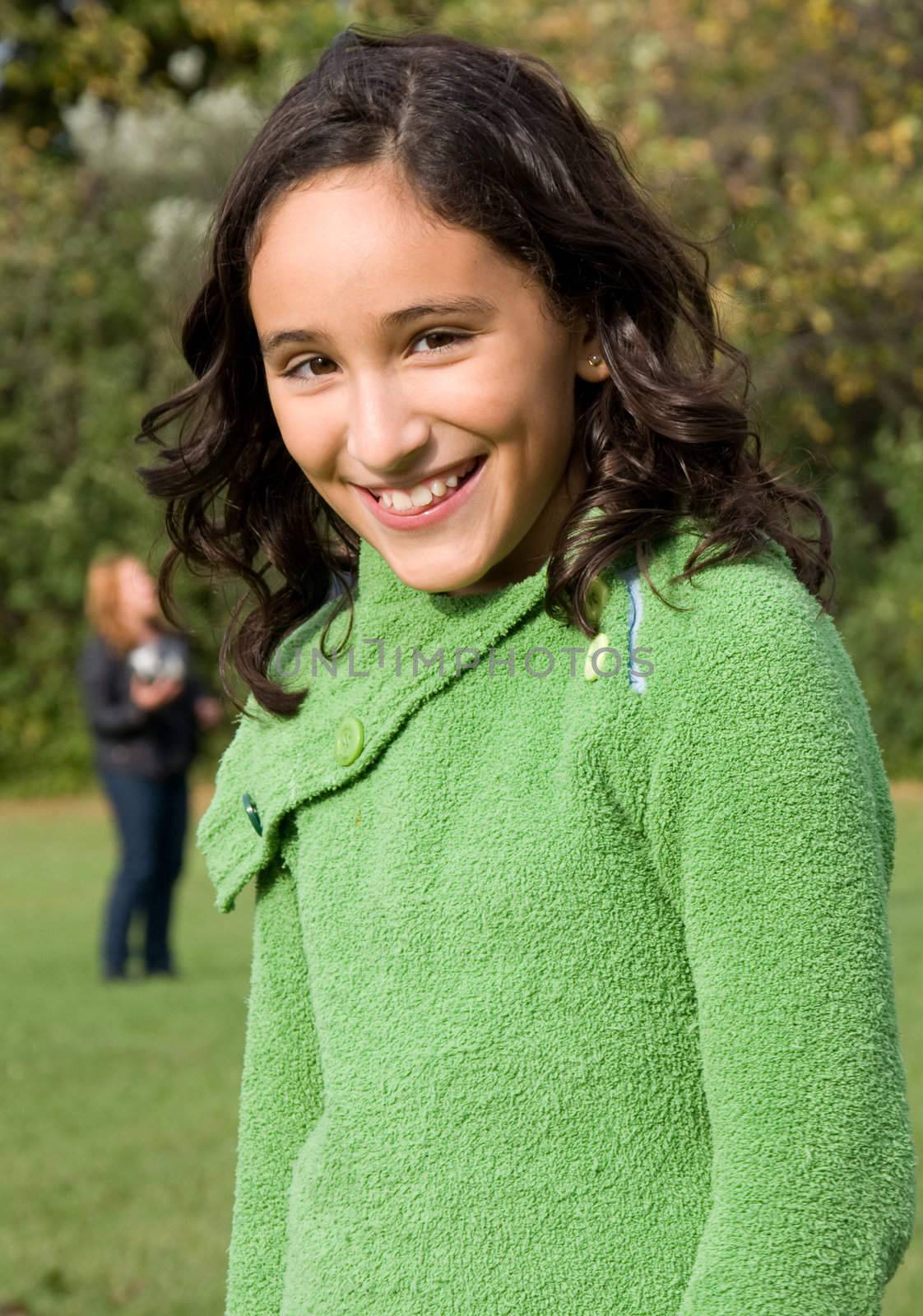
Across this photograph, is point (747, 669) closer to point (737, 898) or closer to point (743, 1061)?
point (737, 898)

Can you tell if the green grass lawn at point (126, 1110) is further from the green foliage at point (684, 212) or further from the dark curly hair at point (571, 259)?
the green foliage at point (684, 212)

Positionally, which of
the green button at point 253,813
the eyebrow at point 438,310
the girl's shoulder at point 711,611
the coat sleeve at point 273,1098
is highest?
the eyebrow at point 438,310

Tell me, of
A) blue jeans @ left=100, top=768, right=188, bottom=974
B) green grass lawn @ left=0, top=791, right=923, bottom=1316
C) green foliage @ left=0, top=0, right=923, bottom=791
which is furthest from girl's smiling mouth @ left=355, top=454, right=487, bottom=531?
green foliage @ left=0, top=0, right=923, bottom=791

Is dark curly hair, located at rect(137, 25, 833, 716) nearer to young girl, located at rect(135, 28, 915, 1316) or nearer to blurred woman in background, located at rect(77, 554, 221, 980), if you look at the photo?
young girl, located at rect(135, 28, 915, 1316)

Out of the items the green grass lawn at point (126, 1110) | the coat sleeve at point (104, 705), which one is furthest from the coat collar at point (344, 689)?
the coat sleeve at point (104, 705)

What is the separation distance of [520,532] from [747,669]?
30 centimetres

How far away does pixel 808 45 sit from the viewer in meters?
14.0

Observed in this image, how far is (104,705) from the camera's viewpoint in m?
8.49

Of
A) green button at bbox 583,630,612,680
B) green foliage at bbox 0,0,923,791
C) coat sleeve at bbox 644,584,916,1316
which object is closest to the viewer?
coat sleeve at bbox 644,584,916,1316

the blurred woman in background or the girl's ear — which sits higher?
the girl's ear

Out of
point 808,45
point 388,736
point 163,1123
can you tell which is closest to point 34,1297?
point 163,1123

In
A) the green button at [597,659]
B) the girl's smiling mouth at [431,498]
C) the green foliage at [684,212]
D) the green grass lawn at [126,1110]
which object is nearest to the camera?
the green button at [597,659]

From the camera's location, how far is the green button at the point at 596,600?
4.84 ft

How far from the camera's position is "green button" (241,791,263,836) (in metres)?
1.73
